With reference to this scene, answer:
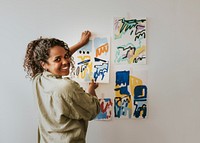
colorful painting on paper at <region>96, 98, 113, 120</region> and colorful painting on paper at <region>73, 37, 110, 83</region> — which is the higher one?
colorful painting on paper at <region>73, 37, 110, 83</region>

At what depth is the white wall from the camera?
1481 mm

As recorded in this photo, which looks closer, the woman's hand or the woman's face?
the woman's face

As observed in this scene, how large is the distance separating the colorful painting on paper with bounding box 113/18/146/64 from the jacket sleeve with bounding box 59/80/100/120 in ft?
1.35

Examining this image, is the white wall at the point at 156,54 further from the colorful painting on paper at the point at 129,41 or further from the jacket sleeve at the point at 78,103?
the jacket sleeve at the point at 78,103

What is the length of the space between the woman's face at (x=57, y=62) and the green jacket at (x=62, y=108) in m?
0.03

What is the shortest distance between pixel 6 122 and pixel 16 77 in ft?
0.92

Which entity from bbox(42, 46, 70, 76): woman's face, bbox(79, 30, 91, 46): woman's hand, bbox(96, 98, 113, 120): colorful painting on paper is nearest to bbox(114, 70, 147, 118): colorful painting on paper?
bbox(96, 98, 113, 120): colorful painting on paper

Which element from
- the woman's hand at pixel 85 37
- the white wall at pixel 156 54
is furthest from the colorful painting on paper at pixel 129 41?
the woman's hand at pixel 85 37

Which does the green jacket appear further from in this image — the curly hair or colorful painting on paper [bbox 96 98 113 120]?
colorful painting on paper [bbox 96 98 113 120]

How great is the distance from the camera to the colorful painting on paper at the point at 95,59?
149 cm

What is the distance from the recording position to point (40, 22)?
60.0 inches

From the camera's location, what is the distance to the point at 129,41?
149cm

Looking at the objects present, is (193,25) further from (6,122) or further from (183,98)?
(6,122)

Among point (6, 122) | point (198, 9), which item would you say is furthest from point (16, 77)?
point (198, 9)
